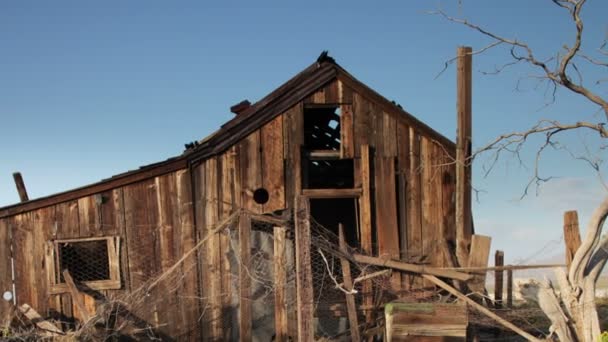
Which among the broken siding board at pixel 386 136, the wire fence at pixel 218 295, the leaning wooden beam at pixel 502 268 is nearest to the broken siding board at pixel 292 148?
the wire fence at pixel 218 295

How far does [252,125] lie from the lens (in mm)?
13250

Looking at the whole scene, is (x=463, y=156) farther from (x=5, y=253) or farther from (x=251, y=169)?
(x=5, y=253)

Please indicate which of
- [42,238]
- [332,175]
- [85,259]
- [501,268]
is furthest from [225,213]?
[501,268]

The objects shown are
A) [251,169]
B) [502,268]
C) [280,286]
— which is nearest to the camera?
[280,286]

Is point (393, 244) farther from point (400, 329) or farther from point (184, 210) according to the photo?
point (184, 210)

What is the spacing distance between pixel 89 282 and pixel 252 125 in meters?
4.55

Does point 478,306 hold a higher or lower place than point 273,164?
lower

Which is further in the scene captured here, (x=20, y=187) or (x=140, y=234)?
(x=20, y=187)

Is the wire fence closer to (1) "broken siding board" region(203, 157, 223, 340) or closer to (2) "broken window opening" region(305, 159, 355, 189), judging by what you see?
(1) "broken siding board" region(203, 157, 223, 340)

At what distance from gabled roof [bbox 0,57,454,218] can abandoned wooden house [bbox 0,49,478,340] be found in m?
0.02

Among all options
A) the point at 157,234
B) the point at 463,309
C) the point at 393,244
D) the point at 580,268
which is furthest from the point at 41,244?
the point at 580,268

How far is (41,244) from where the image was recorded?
498 inches

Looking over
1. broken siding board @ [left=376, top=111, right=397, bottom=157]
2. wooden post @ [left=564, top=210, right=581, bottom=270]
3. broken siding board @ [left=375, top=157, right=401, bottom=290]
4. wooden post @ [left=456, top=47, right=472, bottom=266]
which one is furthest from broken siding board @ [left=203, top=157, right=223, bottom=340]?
wooden post @ [left=564, top=210, right=581, bottom=270]

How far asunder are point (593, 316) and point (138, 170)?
8.83 metres
